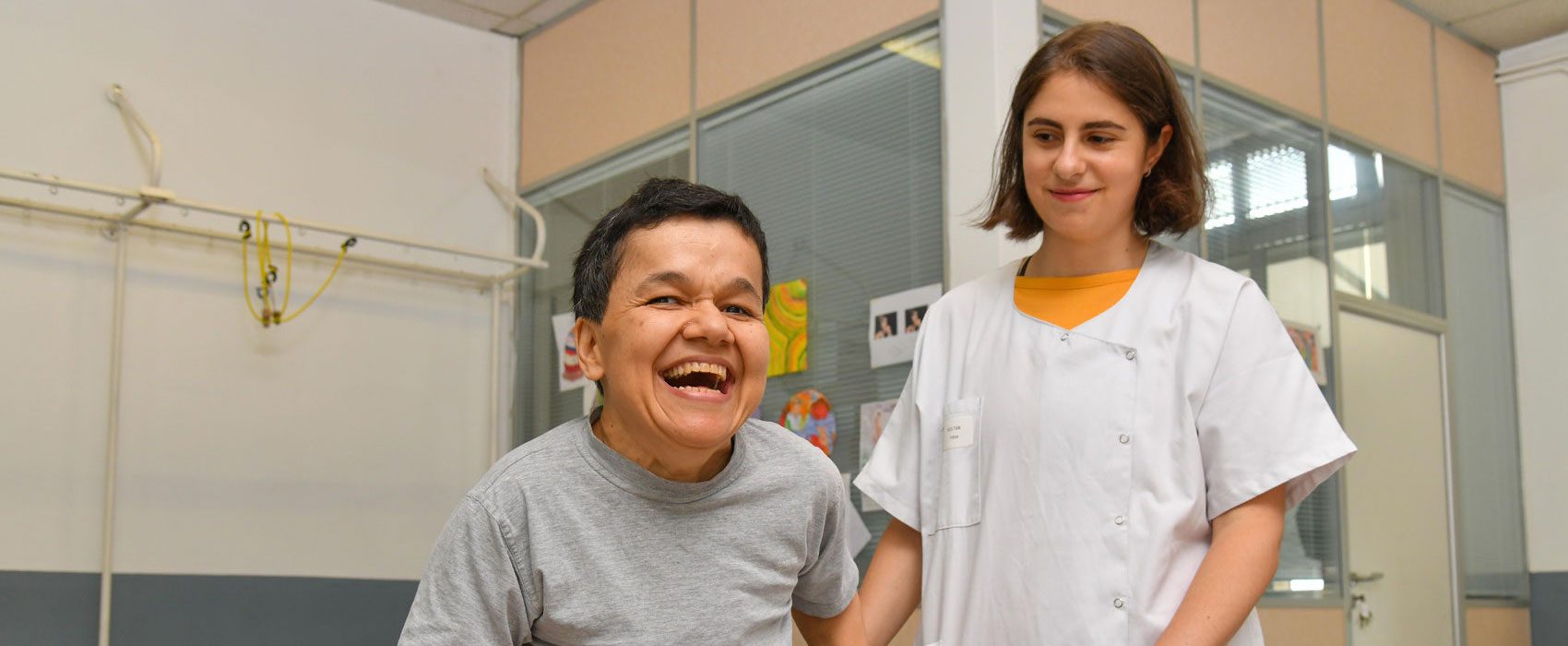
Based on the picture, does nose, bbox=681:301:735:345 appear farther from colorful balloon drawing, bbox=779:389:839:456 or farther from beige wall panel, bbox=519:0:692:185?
beige wall panel, bbox=519:0:692:185

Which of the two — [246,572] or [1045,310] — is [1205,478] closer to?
[1045,310]

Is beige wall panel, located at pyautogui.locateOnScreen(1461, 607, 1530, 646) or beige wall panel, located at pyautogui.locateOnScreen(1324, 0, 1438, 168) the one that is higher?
beige wall panel, located at pyautogui.locateOnScreen(1324, 0, 1438, 168)

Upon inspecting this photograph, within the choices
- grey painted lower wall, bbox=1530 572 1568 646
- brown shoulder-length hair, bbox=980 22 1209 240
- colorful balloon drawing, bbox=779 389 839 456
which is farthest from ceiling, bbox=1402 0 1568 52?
brown shoulder-length hair, bbox=980 22 1209 240

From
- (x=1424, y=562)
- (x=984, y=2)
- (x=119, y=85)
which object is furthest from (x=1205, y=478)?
(x=119, y=85)

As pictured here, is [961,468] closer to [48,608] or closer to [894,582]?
[894,582]

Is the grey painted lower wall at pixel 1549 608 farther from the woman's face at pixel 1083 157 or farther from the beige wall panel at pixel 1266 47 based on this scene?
the woman's face at pixel 1083 157

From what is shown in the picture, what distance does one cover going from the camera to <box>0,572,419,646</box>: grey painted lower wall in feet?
11.2

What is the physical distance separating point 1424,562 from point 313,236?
3.41 metres

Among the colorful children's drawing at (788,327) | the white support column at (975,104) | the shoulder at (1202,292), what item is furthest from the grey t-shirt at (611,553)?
the colorful children's drawing at (788,327)

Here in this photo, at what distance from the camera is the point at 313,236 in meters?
4.00

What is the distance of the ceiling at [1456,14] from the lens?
424 cm

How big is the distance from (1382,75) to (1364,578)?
1.47 meters

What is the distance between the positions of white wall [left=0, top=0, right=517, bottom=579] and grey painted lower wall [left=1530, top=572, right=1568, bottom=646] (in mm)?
3394

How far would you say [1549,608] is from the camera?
14.4 feet
